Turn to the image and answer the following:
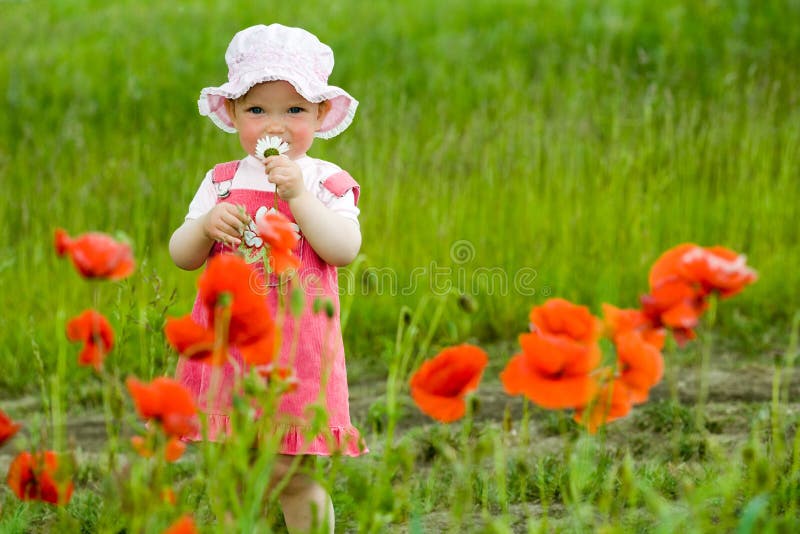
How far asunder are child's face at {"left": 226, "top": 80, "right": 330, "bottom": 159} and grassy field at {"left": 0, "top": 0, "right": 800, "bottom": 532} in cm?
40

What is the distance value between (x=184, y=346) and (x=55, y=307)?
336 centimetres

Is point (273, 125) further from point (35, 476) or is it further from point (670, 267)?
point (670, 267)

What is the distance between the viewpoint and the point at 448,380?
1.69m

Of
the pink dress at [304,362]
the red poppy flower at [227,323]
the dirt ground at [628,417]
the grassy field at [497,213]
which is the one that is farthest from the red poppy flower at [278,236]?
the dirt ground at [628,417]

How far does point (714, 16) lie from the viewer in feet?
30.1

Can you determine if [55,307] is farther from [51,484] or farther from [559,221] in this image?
[51,484]

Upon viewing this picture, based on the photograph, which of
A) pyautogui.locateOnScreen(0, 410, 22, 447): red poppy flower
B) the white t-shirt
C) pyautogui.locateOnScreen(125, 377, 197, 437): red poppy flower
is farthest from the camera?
the white t-shirt

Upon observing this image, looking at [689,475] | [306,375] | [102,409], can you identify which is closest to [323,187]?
[306,375]

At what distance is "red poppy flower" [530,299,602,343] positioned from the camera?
1.64m

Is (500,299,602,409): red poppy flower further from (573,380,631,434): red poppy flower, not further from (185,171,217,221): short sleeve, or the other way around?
(185,171,217,221): short sleeve

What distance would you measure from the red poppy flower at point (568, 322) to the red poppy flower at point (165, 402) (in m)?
0.50

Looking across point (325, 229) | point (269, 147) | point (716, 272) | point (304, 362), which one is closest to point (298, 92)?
point (269, 147)

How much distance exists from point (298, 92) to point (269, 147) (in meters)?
0.19

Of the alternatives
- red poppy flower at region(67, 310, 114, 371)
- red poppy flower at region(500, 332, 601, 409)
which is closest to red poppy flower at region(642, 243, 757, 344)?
red poppy flower at region(500, 332, 601, 409)
